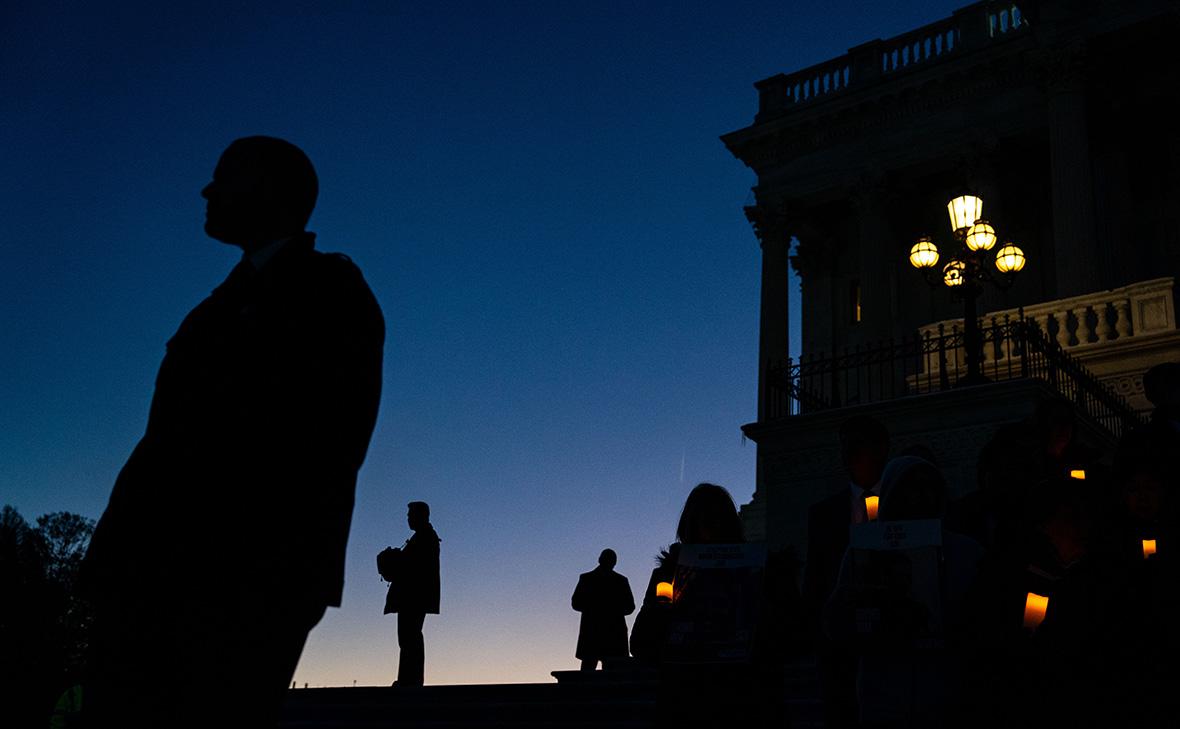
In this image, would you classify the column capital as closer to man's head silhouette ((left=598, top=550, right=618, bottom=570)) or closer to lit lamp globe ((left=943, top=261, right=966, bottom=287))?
lit lamp globe ((left=943, top=261, right=966, bottom=287))

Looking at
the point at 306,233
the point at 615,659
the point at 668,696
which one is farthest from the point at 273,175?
the point at 615,659

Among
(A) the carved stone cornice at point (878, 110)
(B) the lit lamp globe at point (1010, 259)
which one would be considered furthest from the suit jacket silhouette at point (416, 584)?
(A) the carved stone cornice at point (878, 110)

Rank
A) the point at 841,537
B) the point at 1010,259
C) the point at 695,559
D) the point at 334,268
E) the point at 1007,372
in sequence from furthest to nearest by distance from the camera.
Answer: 1. the point at 1007,372
2. the point at 1010,259
3. the point at 841,537
4. the point at 695,559
5. the point at 334,268

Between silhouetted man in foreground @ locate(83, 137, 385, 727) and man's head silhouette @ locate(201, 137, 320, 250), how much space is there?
0.76ft

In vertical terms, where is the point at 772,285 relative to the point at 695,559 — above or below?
above

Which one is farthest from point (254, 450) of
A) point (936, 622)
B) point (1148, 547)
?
point (1148, 547)

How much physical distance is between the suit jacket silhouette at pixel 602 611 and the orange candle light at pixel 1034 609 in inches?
423

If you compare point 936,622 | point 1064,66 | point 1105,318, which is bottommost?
point 936,622

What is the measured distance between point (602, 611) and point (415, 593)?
303 centimetres

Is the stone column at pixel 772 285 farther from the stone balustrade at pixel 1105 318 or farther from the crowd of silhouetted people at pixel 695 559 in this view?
the crowd of silhouetted people at pixel 695 559

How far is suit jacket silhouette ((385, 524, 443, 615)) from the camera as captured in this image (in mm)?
13414

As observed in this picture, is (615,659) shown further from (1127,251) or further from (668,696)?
(1127,251)

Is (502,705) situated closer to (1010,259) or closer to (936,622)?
(936,622)

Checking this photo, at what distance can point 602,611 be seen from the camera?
15453 millimetres
